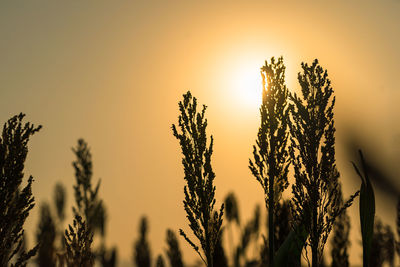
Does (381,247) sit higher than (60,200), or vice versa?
(60,200)

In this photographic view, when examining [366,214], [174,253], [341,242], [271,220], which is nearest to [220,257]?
[174,253]

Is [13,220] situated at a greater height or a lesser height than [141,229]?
lesser

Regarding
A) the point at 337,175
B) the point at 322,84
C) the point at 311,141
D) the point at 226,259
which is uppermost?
the point at 322,84

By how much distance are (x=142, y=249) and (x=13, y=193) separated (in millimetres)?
21673

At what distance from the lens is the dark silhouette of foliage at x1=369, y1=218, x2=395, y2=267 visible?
18250mm

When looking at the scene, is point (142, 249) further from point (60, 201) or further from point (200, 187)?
point (200, 187)

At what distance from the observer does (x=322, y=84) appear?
40.8 feet

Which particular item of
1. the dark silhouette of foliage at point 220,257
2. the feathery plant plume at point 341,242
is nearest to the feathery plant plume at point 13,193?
the dark silhouette of foliage at point 220,257

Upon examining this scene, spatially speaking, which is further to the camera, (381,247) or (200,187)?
(381,247)

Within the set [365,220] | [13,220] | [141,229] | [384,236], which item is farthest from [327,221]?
[141,229]

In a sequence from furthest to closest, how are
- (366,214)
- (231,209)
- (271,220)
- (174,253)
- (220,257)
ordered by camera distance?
(231,209), (220,257), (174,253), (271,220), (366,214)

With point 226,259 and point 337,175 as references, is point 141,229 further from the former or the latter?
point 337,175

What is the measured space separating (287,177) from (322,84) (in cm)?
241

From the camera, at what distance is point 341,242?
58.6ft
